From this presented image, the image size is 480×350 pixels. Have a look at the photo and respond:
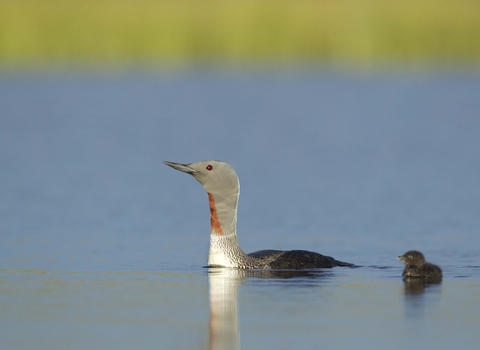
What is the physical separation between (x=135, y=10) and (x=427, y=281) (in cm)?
2656

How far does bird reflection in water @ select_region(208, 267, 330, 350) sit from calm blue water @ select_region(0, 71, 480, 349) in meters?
0.02

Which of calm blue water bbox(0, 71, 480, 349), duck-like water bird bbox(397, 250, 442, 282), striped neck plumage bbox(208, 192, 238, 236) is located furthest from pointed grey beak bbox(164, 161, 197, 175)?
duck-like water bird bbox(397, 250, 442, 282)

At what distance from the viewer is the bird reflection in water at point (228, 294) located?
6566mm

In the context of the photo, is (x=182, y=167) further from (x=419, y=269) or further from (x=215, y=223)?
(x=419, y=269)

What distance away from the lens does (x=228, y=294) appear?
7973 mm

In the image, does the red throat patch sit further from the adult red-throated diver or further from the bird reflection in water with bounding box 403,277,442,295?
the bird reflection in water with bounding box 403,277,442,295

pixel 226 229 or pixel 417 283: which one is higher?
pixel 226 229

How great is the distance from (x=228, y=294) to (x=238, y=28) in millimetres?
25684

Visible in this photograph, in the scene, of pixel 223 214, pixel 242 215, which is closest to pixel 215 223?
pixel 223 214

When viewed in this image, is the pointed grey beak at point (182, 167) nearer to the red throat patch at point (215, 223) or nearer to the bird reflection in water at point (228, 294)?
the red throat patch at point (215, 223)

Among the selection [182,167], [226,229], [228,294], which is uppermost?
[182,167]

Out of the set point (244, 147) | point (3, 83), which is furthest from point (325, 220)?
point (3, 83)

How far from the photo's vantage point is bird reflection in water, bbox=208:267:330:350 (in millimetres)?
6566

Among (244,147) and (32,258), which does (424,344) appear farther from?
(244,147)
